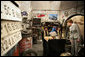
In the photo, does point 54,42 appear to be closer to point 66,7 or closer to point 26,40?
point 26,40

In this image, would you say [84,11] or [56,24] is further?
[56,24]

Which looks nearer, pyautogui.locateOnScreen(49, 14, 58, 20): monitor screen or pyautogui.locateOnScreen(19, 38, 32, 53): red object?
pyautogui.locateOnScreen(19, 38, 32, 53): red object

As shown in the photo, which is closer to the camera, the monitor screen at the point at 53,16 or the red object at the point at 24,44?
the red object at the point at 24,44

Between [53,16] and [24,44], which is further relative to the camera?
[53,16]

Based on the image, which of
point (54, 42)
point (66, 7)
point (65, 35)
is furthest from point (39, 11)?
point (54, 42)

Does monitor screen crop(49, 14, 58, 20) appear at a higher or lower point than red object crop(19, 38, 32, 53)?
higher

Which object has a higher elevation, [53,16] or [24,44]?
[53,16]

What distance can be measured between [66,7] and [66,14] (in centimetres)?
55

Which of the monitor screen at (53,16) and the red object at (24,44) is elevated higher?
the monitor screen at (53,16)

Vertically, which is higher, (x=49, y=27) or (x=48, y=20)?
(x=48, y=20)

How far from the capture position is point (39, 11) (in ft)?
25.1

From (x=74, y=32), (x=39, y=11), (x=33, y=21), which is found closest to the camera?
(x=74, y=32)

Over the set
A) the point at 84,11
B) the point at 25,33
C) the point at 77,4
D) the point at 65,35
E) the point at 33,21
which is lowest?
the point at 65,35

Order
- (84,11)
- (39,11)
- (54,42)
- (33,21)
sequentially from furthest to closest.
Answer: (39,11), (33,21), (84,11), (54,42)
